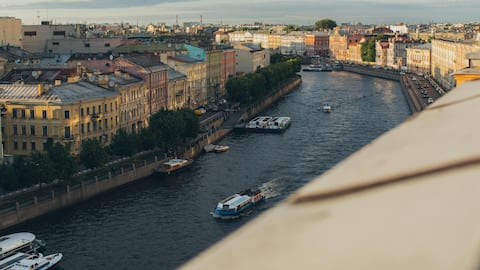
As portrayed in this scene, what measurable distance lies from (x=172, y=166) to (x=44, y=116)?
2572mm

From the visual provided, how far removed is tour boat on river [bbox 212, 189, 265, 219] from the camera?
1116 centimetres

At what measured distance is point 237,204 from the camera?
11.3 m

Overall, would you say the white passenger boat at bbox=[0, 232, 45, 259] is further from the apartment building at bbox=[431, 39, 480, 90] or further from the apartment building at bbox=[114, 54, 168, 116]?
the apartment building at bbox=[431, 39, 480, 90]

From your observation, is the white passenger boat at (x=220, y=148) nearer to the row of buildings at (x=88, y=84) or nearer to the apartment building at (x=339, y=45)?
the row of buildings at (x=88, y=84)

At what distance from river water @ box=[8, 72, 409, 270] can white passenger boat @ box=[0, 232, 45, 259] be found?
0.60 ft

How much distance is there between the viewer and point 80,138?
1427 centimetres

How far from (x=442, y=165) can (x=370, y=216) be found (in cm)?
9

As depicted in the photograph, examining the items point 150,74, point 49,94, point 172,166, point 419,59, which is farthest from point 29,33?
point 419,59

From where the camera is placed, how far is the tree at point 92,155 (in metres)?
13.0

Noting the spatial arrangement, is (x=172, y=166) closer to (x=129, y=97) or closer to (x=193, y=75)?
(x=129, y=97)

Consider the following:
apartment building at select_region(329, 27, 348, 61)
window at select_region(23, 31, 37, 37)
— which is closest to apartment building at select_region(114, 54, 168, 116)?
window at select_region(23, 31, 37, 37)

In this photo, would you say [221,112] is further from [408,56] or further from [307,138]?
[408,56]

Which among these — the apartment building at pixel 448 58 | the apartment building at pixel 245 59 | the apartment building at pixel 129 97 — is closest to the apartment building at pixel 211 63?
the apartment building at pixel 245 59

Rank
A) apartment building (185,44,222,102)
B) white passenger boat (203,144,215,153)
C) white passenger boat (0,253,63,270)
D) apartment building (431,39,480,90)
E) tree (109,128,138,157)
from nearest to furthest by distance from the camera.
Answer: white passenger boat (0,253,63,270) → tree (109,128,138,157) → white passenger boat (203,144,215,153) → apartment building (185,44,222,102) → apartment building (431,39,480,90)
